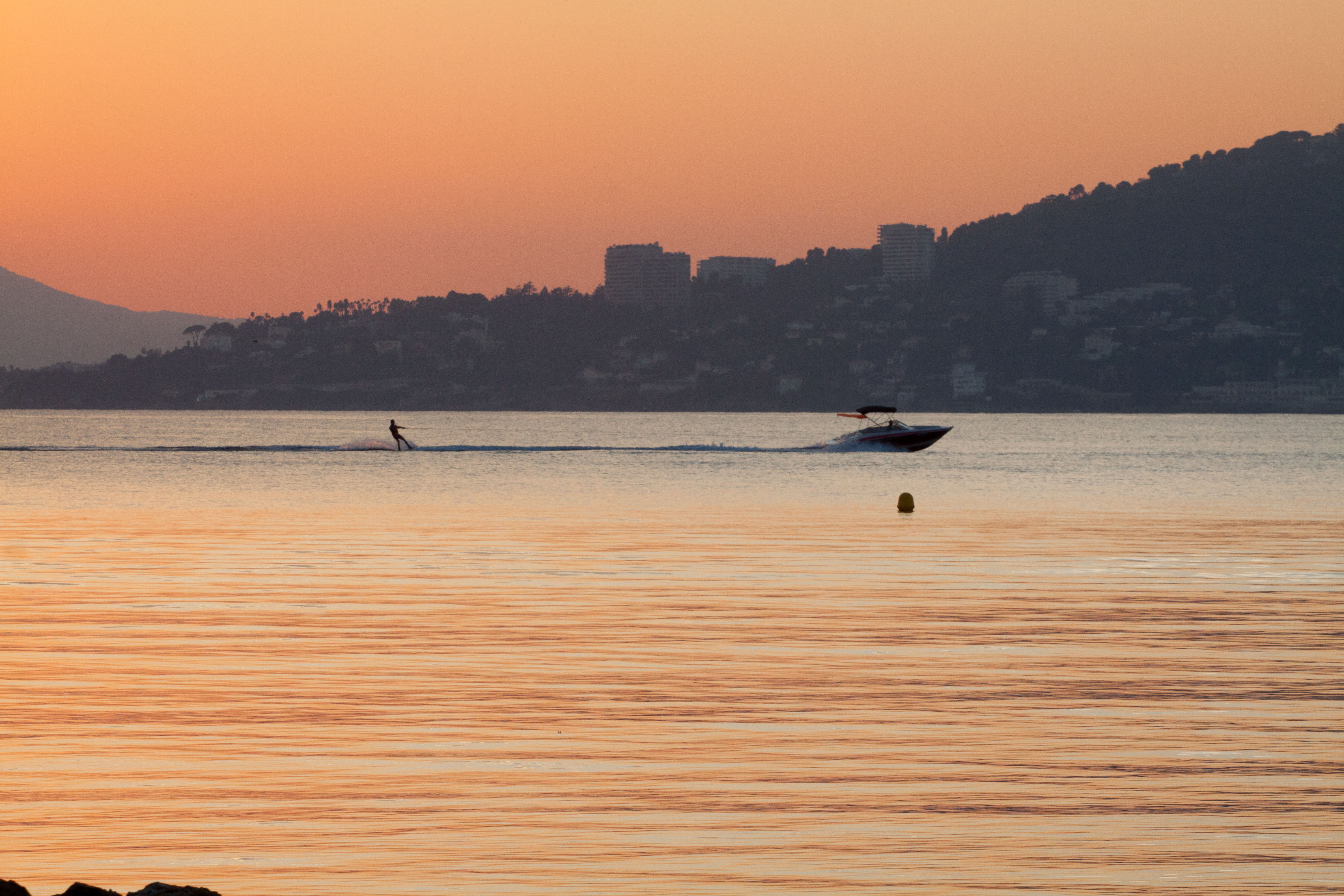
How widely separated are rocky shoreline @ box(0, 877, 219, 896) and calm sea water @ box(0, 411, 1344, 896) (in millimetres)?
1597

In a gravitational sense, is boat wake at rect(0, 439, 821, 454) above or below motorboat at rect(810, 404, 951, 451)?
below

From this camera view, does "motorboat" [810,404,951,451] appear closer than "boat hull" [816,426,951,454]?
Yes

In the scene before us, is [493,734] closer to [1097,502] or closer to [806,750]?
[806,750]

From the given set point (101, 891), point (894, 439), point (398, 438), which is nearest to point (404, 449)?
point (398, 438)

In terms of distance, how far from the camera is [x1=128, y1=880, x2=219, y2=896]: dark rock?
9047mm

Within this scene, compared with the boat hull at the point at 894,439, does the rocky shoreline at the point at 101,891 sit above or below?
above

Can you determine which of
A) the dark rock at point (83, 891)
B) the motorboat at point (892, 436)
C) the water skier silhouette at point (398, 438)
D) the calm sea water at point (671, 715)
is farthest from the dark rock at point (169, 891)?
the motorboat at point (892, 436)

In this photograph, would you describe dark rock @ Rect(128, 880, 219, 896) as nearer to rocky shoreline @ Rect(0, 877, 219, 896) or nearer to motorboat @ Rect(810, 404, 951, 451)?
rocky shoreline @ Rect(0, 877, 219, 896)

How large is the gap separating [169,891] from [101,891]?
0.42m

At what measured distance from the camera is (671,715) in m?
17.2

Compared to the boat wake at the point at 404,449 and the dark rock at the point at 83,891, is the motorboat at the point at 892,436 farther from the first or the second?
the dark rock at the point at 83,891

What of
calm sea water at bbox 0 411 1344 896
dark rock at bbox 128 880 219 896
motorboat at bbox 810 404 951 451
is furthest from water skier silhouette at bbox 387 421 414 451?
dark rock at bbox 128 880 219 896

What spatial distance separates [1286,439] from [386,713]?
197 m

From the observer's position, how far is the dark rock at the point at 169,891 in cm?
905
